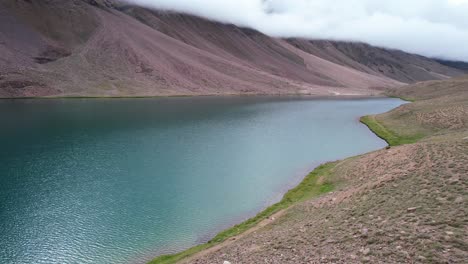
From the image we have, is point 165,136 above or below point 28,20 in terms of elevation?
below

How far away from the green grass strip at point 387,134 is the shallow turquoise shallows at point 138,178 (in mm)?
1541

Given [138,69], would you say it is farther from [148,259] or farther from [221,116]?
[148,259]

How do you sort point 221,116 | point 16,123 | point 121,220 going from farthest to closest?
1. point 221,116
2. point 16,123
3. point 121,220

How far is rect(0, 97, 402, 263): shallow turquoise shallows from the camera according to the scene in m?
24.6

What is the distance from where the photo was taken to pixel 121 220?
27.4 m

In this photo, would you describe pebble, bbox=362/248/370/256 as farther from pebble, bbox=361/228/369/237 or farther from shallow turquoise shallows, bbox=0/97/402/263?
shallow turquoise shallows, bbox=0/97/402/263

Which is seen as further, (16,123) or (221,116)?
(221,116)

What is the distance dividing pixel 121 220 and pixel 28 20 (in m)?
163

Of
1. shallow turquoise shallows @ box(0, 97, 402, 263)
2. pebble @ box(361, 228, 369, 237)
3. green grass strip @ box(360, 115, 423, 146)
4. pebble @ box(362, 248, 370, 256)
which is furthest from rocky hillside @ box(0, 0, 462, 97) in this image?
pebble @ box(362, 248, 370, 256)

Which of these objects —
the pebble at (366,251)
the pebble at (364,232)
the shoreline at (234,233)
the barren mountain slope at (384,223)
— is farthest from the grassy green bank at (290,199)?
the pebble at (366,251)

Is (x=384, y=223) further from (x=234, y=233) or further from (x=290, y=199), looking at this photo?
(x=290, y=199)

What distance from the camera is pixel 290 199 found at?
3125 cm

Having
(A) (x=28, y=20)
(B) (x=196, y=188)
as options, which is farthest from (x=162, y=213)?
(A) (x=28, y=20)

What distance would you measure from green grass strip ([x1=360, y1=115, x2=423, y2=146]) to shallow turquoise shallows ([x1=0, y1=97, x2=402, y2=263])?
5.06 feet
